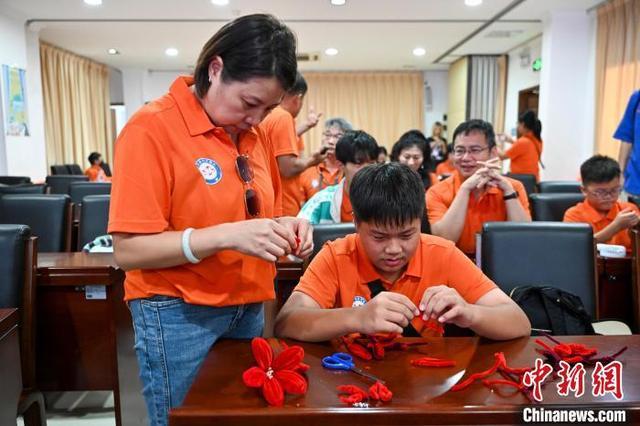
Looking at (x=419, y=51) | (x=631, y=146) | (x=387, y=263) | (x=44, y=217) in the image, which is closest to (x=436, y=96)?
(x=419, y=51)

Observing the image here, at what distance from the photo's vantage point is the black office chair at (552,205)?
2789mm

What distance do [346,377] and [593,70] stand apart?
5960 millimetres

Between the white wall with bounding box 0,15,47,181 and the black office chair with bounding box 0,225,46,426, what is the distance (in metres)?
4.92

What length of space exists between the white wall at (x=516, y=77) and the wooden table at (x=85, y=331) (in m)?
6.84

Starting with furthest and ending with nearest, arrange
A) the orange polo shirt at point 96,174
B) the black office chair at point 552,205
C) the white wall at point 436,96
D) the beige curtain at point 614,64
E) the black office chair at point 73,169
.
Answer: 1. the white wall at point 436,96
2. the orange polo shirt at point 96,174
3. the black office chair at point 73,169
4. the beige curtain at point 614,64
5. the black office chair at point 552,205

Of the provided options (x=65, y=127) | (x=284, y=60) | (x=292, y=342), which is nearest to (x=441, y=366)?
(x=292, y=342)

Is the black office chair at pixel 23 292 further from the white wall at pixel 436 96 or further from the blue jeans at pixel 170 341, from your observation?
the white wall at pixel 436 96

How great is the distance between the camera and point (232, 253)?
1.01m

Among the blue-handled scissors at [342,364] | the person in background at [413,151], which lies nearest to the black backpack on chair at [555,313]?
the blue-handled scissors at [342,364]

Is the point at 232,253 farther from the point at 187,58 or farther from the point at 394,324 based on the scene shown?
the point at 187,58

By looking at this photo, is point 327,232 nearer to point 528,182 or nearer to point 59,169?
point 528,182

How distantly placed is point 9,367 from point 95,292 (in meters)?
0.55

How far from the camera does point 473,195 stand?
7.64 feet

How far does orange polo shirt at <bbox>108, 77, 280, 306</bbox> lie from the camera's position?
3.02 ft
